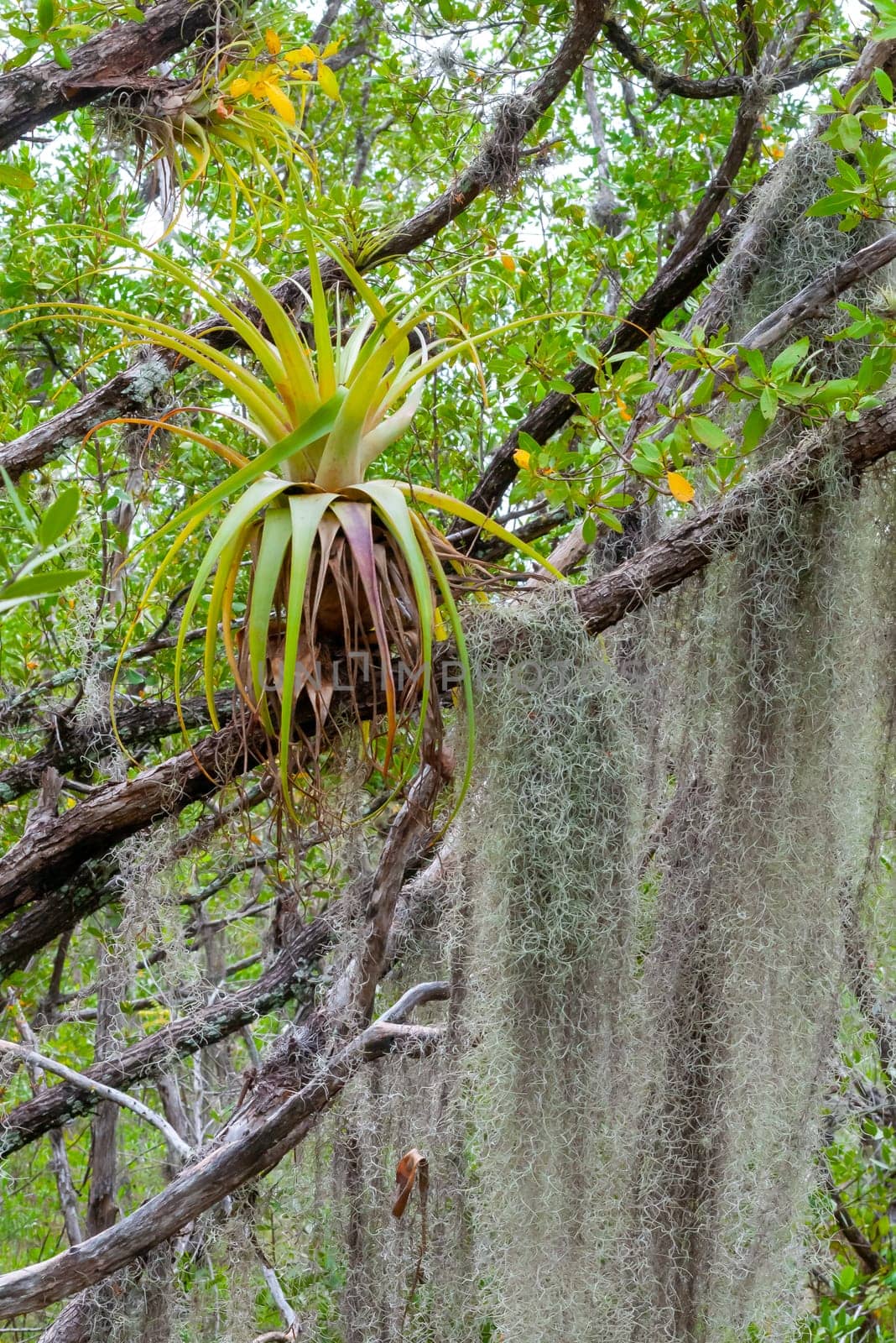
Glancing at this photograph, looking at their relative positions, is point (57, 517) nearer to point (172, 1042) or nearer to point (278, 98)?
point (278, 98)

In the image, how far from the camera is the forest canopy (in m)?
1.75

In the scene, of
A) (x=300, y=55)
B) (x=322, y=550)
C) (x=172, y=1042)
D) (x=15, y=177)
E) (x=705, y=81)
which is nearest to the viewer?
(x=15, y=177)

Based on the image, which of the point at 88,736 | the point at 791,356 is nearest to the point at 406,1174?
the point at 88,736

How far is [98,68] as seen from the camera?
87.6 inches

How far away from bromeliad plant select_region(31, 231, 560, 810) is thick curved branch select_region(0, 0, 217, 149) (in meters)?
0.68

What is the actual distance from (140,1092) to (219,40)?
148 inches

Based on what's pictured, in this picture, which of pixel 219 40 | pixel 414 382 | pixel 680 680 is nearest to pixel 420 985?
pixel 680 680

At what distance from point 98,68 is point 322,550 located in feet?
4.16

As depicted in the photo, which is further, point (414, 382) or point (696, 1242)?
point (696, 1242)

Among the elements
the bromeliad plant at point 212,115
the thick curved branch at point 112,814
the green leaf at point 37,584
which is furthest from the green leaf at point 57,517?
the bromeliad plant at point 212,115

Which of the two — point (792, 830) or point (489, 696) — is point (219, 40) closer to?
point (489, 696)

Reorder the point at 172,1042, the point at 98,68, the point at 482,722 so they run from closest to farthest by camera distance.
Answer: the point at 482,722 < the point at 98,68 < the point at 172,1042

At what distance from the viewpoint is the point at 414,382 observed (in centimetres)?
179

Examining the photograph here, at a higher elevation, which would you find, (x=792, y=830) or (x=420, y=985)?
(x=792, y=830)
